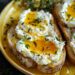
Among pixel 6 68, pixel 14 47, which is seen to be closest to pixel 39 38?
pixel 14 47

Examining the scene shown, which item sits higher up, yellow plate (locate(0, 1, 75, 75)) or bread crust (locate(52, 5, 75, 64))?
yellow plate (locate(0, 1, 75, 75))

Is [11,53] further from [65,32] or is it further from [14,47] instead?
[65,32]

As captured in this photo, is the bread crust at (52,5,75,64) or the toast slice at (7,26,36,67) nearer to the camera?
the toast slice at (7,26,36,67)

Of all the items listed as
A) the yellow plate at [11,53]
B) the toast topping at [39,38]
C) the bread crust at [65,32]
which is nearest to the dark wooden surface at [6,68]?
the yellow plate at [11,53]

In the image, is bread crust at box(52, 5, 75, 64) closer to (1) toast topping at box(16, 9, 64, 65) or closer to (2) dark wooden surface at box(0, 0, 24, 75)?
(1) toast topping at box(16, 9, 64, 65)

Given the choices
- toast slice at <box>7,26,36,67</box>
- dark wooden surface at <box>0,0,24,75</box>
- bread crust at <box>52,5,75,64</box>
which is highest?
toast slice at <box>7,26,36,67</box>

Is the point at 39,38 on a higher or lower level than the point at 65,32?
higher

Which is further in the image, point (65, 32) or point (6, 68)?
point (65, 32)

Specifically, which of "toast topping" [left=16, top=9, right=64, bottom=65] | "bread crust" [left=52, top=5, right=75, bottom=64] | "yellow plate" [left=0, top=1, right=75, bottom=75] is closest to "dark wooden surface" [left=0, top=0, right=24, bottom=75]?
"yellow plate" [left=0, top=1, right=75, bottom=75]

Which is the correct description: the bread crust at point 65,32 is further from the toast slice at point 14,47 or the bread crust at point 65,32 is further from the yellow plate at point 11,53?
the toast slice at point 14,47
